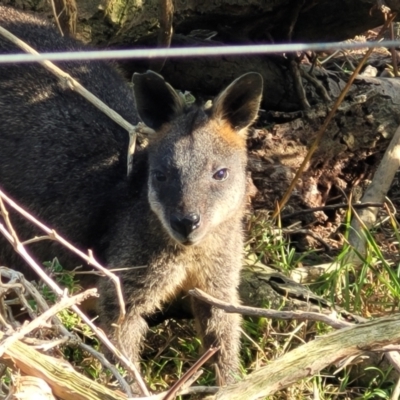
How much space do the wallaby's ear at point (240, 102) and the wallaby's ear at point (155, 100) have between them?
0.24 m

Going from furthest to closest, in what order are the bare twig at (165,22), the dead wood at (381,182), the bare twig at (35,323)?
1. the dead wood at (381,182)
2. the bare twig at (165,22)
3. the bare twig at (35,323)

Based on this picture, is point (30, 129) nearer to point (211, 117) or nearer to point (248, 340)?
point (211, 117)

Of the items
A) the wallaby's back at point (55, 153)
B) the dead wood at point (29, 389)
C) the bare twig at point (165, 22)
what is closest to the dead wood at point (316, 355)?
the dead wood at point (29, 389)

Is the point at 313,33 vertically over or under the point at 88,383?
under

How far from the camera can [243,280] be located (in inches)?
200

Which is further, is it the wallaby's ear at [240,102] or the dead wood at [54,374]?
the wallaby's ear at [240,102]

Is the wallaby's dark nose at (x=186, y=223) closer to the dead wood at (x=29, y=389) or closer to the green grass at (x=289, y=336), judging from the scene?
the green grass at (x=289, y=336)

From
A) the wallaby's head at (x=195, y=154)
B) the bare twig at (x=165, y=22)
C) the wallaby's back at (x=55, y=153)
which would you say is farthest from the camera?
the bare twig at (x=165, y=22)

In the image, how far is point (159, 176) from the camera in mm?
4426

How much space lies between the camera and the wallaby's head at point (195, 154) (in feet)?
13.8

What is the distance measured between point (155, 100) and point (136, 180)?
1.62 feet

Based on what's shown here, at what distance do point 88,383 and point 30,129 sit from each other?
7.50ft

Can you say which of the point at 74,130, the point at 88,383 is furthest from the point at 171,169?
the point at 88,383

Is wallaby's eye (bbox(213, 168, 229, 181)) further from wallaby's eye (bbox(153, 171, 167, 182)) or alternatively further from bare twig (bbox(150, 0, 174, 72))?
bare twig (bbox(150, 0, 174, 72))
